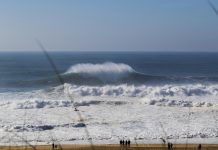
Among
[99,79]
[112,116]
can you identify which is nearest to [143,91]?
[99,79]

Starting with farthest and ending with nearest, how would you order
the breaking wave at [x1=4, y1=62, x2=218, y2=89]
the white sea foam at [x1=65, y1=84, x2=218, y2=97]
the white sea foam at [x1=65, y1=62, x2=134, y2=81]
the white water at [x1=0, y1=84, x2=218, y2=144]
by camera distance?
the white sea foam at [x1=65, y1=62, x2=134, y2=81], the breaking wave at [x1=4, y1=62, x2=218, y2=89], the white sea foam at [x1=65, y1=84, x2=218, y2=97], the white water at [x1=0, y1=84, x2=218, y2=144]

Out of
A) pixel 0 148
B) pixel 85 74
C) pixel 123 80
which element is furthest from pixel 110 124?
pixel 85 74

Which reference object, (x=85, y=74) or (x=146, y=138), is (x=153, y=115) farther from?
(x=85, y=74)

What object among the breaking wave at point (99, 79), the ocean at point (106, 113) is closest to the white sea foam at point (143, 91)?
the ocean at point (106, 113)

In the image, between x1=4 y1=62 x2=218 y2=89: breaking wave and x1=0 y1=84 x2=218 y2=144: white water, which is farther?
x1=4 y1=62 x2=218 y2=89: breaking wave

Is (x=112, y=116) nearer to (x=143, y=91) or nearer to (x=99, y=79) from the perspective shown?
(x=143, y=91)

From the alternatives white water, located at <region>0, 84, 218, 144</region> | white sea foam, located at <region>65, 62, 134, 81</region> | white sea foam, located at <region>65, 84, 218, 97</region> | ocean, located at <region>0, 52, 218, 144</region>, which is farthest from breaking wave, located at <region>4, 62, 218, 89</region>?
white water, located at <region>0, 84, 218, 144</region>

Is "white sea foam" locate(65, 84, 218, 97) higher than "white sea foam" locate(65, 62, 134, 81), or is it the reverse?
"white sea foam" locate(65, 62, 134, 81)

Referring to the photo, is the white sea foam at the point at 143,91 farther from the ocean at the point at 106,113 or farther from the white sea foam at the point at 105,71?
the white sea foam at the point at 105,71

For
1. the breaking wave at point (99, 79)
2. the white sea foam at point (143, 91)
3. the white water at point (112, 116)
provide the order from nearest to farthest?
the white water at point (112, 116) < the white sea foam at point (143, 91) < the breaking wave at point (99, 79)

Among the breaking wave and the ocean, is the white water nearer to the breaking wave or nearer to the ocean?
the ocean

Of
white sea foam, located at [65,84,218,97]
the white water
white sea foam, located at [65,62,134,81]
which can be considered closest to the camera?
the white water
